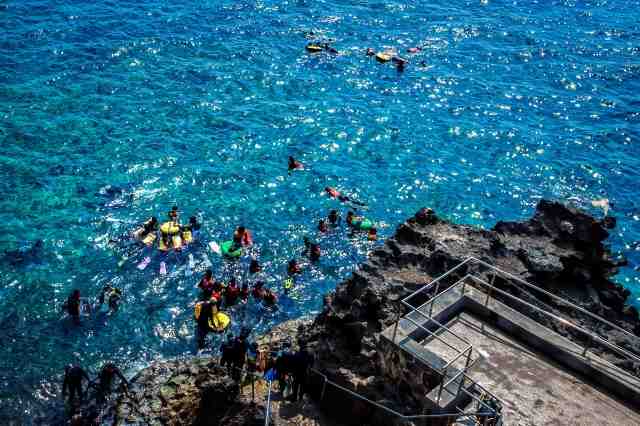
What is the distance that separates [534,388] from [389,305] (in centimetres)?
499

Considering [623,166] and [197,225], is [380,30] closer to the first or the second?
[623,166]

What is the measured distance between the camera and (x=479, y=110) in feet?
150

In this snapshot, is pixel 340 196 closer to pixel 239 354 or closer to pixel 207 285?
pixel 207 285

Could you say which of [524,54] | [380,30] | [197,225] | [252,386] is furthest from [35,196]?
[524,54]

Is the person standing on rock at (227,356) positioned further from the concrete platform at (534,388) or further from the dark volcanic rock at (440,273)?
the concrete platform at (534,388)

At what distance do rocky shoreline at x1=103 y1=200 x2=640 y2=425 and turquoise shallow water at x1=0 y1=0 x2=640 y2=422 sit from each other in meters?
3.83

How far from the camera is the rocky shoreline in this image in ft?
58.0

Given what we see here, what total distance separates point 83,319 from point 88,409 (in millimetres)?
5276

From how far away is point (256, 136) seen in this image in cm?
4059

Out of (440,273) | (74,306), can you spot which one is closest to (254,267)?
(74,306)

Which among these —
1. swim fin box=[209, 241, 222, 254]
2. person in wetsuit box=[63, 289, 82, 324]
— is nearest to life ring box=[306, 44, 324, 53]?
swim fin box=[209, 241, 222, 254]

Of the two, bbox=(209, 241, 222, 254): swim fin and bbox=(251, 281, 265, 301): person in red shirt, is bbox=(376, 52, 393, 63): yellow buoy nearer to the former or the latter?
bbox=(209, 241, 222, 254): swim fin

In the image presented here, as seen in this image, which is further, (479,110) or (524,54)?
(524,54)

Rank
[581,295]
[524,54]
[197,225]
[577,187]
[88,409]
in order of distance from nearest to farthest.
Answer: [581,295]
[88,409]
[197,225]
[577,187]
[524,54]
